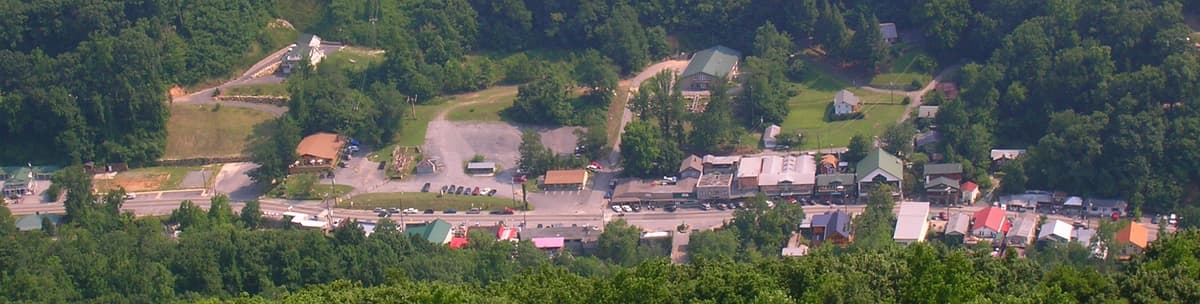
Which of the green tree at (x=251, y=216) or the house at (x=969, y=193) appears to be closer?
the house at (x=969, y=193)

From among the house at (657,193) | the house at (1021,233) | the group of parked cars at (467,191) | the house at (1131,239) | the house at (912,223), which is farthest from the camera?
the group of parked cars at (467,191)

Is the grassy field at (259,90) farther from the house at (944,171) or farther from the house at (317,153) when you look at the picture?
the house at (944,171)

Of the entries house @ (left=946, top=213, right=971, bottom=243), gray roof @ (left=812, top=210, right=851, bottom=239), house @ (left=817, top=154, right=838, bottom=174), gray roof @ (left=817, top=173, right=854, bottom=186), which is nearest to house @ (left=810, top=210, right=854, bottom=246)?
gray roof @ (left=812, top=210, right=851, bottom=239)

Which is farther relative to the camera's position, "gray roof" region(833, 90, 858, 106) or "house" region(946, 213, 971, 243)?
"gray roof" region(833, 90, 858, 106)

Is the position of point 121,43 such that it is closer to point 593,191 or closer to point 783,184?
point 593,191

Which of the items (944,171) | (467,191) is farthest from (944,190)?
(467,191)

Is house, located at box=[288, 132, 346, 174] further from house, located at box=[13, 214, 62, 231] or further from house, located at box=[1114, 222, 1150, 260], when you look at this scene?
house, located at box=[1114, 222, 1150, 260]

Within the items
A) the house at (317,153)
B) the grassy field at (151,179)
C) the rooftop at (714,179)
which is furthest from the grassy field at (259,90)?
the rooftop at (714,179)

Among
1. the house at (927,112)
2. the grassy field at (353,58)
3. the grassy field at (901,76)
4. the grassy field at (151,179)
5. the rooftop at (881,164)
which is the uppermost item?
the grassy field at (353,58)
